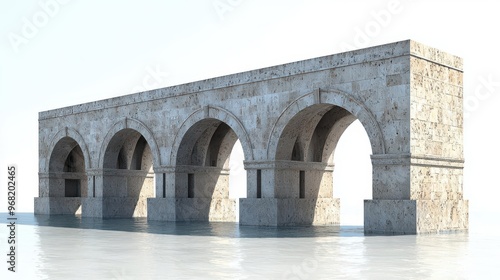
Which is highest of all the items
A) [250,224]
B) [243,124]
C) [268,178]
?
[243,124]

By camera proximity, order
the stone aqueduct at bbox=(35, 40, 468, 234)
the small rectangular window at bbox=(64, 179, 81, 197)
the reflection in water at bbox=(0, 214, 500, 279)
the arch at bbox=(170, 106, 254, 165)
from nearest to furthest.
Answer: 1. the reflection in water at bbox=(0, 214, 500, 279)
2. the stone aqueduct at bbox=(35, 40, 468, 234)
3. the arch at bbox=(170, 106, 254, 165)
4. the small rectangular window at bbox=(64, 179, 81, 197)

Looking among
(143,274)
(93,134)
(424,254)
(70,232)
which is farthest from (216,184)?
(143,274)

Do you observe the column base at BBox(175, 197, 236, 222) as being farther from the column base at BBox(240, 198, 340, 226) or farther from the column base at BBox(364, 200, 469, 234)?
the column base at BBox(364, 200, 469, 234)

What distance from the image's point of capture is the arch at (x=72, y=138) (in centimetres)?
2902

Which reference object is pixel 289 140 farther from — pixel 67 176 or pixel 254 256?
pixel 67 176

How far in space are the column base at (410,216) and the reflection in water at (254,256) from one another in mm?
1056

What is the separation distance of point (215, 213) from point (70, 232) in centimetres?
839

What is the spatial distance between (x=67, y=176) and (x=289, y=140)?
50.8 feet

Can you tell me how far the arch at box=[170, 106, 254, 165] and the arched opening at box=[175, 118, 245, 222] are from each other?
16 centimetres

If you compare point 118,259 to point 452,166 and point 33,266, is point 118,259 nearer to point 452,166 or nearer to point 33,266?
point 33,266

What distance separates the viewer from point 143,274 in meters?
9.03

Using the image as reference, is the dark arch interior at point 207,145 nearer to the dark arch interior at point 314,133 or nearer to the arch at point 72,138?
the dark arch interior at point 314,133

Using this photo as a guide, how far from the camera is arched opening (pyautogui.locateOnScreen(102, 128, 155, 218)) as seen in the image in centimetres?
2800

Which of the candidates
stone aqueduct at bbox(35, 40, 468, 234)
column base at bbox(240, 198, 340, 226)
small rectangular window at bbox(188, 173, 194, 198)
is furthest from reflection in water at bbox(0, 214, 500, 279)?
small rectangular window at bbox(188, 173, 194, 198)
